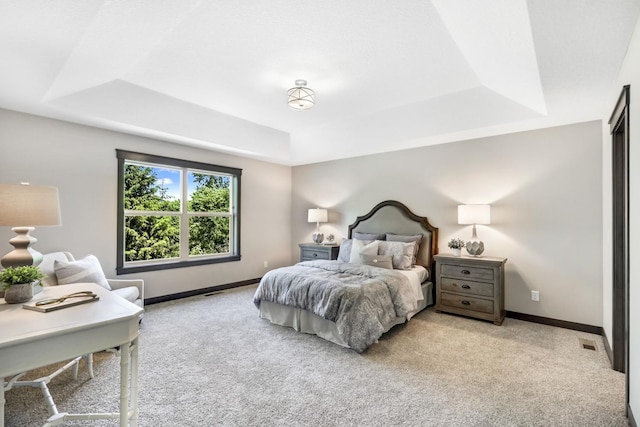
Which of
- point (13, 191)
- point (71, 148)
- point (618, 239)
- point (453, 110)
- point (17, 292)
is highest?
point (453, 110)

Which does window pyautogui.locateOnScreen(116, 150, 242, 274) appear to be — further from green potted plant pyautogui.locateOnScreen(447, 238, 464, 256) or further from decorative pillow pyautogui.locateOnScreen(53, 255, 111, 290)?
green potted plant pyautogui.locateOnScreen(447, 238, 464, 256)

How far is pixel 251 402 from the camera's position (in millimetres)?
2033

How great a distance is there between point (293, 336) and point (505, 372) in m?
1.89

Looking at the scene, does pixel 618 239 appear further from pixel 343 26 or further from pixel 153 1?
pixel 153 1

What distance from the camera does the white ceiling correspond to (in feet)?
6.11

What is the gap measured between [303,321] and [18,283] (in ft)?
7.50

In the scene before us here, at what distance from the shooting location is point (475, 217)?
3670mm

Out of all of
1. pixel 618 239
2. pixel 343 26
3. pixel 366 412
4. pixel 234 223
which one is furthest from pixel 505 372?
pixel 234 223

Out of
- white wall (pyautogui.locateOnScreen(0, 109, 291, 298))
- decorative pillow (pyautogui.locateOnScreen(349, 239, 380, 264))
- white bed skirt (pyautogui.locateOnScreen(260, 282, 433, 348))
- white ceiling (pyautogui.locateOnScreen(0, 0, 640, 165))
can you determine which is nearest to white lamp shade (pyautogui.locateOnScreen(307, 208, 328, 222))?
decorative pillow (pyautogui.locateOnScreen(349, 239, 380, 264))

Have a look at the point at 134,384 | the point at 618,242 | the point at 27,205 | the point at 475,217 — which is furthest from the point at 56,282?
the point at 618,242

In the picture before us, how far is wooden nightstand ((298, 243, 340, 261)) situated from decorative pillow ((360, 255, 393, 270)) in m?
1.13

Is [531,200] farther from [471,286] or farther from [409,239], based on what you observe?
[409,239]

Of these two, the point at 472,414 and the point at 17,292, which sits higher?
the point at 17,292

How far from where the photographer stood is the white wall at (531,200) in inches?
130
